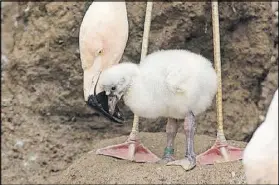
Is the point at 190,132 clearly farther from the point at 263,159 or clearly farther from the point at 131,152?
the point at 263,159

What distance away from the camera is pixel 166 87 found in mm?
2062

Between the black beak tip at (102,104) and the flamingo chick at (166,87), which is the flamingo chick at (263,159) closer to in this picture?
the flamingo chick at (166,87)

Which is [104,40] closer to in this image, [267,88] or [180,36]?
[180,36]

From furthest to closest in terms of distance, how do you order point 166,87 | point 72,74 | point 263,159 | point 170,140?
point 72,74, point 170,140, point 166,87, point 263,159

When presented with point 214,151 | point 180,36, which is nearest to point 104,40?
point 214,151

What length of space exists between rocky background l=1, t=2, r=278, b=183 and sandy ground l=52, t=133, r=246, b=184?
586mm

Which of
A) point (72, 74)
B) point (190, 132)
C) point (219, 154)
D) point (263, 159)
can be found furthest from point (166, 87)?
point (72, 74)

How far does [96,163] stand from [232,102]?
872mm

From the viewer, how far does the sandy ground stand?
2027 mm

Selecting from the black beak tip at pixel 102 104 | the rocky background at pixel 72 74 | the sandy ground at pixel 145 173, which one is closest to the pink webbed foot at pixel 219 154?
the sandy ground at pixel 145 173

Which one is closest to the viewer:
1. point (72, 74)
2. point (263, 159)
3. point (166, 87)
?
point (263, 159)

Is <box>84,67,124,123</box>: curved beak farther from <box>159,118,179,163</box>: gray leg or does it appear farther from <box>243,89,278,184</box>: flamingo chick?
<box>243,89,278,184</box>: flamingo chick

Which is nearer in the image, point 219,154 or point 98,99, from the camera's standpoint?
point 98,99

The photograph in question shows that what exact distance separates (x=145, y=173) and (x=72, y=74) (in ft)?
3.12
